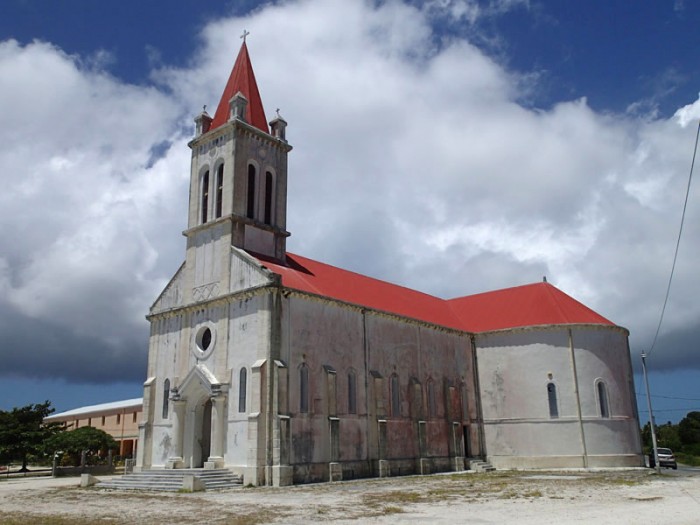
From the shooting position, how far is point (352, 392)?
105 feet

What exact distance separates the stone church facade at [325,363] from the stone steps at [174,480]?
0.82 meters

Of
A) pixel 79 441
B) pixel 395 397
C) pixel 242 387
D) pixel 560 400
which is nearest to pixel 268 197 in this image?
pixel 242 387

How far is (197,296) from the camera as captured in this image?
32.5 metres

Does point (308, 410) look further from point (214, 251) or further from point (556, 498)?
point (556, 498)

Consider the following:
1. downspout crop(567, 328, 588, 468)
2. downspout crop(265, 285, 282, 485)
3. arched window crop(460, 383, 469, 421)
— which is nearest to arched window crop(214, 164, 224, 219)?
downspout crop(265, 285, 282, 485)

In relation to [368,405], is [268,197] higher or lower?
higher

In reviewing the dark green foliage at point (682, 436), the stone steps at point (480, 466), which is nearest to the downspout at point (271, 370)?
the stone steps at point (480, 466)

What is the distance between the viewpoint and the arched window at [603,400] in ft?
125

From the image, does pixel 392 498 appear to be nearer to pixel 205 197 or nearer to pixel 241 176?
pixel 241 176

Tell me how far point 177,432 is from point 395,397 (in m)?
11.8

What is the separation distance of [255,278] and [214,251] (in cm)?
406

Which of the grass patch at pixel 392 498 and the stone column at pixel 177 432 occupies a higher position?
the stone column at pixel 177 432

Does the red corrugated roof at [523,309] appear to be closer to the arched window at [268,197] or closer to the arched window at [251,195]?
the arched window at [268,197]

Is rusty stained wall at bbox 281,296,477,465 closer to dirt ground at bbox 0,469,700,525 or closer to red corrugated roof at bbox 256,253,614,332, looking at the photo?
→ red corrugated roof at bbox 256,253,614,332
